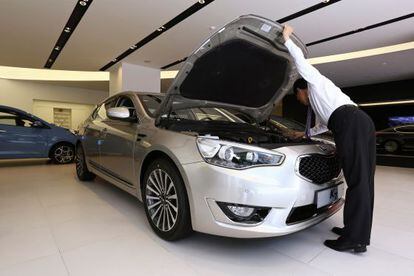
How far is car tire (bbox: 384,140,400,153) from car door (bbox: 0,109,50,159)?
9141 mm

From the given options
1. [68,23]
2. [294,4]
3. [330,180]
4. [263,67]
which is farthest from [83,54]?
[330,180]

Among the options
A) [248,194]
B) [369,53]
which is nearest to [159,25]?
[248,194]

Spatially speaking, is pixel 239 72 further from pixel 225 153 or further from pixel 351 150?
pixel 351 150

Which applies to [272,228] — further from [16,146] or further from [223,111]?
[16,146]

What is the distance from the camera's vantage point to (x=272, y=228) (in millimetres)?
1418

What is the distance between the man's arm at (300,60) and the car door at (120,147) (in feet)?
4.36

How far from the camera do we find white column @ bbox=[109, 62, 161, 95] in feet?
22.6

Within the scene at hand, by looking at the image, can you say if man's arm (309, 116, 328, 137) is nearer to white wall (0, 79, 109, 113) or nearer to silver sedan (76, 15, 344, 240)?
silver sedan (76, 15, 344, 240)

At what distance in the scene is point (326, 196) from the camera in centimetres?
164

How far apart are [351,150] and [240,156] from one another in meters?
0.75

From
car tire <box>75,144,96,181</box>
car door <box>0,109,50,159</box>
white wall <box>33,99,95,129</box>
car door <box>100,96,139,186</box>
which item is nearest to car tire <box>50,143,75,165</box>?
car door <box>0,109,50,159</box>

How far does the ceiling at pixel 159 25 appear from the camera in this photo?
3635mm

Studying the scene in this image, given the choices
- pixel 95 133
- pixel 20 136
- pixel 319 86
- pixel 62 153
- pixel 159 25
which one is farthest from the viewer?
pixel 62 153

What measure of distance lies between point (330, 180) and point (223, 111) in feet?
3.97
